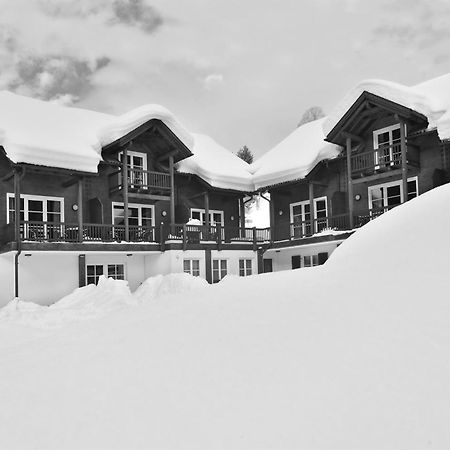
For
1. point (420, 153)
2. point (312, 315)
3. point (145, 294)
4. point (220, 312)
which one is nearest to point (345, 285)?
point (312, 315)

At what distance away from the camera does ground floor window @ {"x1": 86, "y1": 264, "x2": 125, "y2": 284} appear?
70.5 feet

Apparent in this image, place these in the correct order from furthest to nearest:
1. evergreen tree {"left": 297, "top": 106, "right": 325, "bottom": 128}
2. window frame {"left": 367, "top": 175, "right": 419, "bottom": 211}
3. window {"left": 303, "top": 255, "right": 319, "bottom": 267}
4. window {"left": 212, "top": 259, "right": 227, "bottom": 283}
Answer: evergreen tree {"left": 297, "top": 106, "right": 325, "bottom": 128} < window {"left": 303, "top": 255, "right": 319, "bottom": 267} < window {"left": 212, "top": 259, "right": 227, "bottom": 283} < window frame {"left": 367, "top": 175, "right": 419, "bottom": 211}

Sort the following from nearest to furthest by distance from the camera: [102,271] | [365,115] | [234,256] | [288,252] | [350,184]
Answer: [102,271]
[350,184]
[365,115]
[234,256]
[288,252]

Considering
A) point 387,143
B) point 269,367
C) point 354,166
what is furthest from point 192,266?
point 269,367

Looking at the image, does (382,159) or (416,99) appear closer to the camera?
(416,99)

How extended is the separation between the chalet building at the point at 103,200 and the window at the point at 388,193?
6.39 metres

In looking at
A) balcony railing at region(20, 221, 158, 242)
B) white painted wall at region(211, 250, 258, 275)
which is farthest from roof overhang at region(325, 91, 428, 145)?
balcony railing at region(20, 221, 158, 242)

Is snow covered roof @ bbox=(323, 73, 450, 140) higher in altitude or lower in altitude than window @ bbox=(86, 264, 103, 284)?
higher

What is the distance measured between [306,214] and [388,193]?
5055 millimetres

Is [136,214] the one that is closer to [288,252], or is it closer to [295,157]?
[288,252]

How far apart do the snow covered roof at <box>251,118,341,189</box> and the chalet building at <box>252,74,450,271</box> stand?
0.16 ft

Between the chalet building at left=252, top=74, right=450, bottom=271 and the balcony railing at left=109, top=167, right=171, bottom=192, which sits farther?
the balcony railing at left=109, top=167, right=171, bottom=192

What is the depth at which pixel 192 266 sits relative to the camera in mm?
23438

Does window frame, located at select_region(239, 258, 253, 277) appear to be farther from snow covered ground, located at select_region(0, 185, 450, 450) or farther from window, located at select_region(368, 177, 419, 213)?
snow covered ground, located at select_region(0, 185, 450, 450)
